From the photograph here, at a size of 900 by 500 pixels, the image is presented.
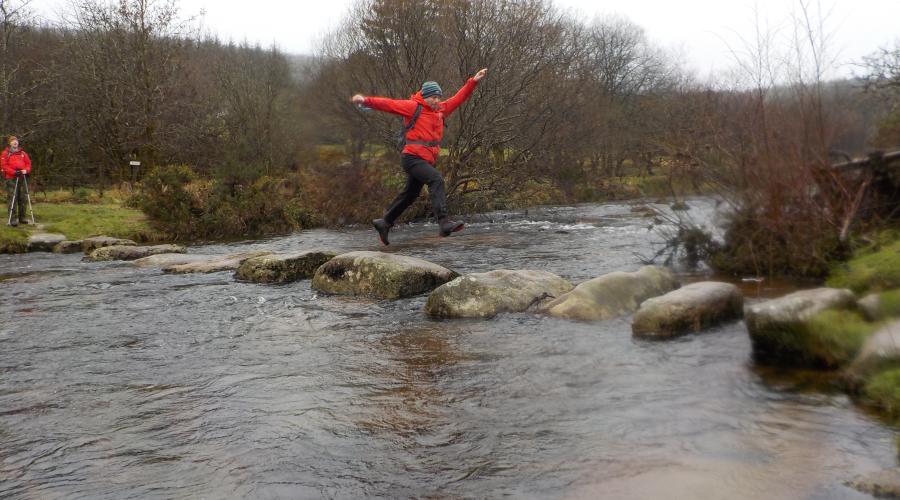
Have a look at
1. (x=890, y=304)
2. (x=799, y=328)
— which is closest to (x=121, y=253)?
(x=799, y=328)

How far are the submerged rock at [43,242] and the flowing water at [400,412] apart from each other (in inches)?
349

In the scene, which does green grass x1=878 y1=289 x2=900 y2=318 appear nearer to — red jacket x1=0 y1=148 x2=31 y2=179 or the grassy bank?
the grassy bank

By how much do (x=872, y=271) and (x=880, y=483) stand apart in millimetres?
3986

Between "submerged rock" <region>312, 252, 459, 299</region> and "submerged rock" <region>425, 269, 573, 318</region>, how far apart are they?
1098 millimetres

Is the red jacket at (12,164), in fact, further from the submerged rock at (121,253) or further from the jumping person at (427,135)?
the jumping person at (427,135)

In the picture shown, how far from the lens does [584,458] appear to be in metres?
3.86

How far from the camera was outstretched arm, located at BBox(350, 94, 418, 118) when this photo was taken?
28.2ft

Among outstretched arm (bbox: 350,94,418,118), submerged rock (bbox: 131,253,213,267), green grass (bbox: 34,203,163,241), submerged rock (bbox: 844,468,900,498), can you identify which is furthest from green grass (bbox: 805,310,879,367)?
green grass (bbox: 34,203,163,241)

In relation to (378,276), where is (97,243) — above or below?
below

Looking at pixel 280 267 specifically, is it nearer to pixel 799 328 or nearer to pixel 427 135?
pixel 427 135

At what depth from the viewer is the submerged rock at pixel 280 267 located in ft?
34.4

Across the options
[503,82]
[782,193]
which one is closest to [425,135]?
[782,193]

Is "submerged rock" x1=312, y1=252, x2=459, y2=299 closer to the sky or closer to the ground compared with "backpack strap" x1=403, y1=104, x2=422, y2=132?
closer to the ground

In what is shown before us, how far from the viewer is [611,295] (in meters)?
7.39
